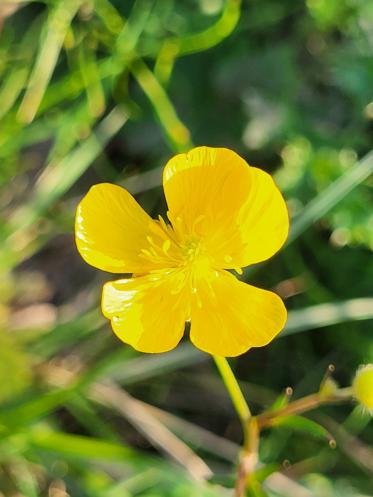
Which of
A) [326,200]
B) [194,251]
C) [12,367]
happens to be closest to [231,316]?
[194,251]

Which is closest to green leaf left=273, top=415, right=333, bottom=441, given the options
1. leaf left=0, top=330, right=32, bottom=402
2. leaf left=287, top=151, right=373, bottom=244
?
leaf left=287, top=151, right=373, bottom=244

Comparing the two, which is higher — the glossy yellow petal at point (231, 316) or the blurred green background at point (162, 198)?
the glossy yellow petal at point (231, 316)

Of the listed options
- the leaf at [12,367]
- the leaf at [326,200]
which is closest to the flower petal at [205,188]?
the leaf at [326,200]

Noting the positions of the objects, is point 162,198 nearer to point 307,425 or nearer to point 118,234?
point 118,234

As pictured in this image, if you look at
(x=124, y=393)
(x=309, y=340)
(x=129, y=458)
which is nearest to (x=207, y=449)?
(x=124, y=393)

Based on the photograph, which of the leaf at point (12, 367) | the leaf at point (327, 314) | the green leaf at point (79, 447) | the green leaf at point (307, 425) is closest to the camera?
the green leaf at point (307, 425)

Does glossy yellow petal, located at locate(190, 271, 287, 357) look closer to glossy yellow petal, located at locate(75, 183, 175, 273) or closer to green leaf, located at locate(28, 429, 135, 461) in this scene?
glossy yellow petal, located at locate(75, 183, 175, 273)

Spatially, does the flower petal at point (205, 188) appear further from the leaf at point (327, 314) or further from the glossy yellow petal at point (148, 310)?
the leaf at point (327, 314)
